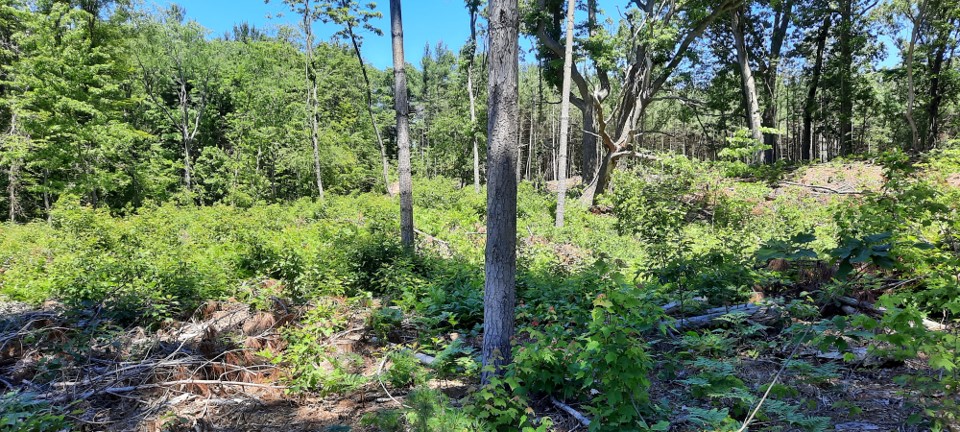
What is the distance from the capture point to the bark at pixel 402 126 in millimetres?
8305

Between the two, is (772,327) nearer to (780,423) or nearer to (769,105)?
(780,423)

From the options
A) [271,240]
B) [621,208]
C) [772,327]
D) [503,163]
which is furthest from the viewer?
[621,208]

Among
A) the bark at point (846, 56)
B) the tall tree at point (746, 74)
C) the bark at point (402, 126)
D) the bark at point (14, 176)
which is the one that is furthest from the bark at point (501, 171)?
the bark at point (846, 56)

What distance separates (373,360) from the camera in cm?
490

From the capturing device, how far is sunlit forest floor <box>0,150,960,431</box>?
2.92 metres

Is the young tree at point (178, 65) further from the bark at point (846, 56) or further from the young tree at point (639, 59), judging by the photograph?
the bark at point (846, 56)

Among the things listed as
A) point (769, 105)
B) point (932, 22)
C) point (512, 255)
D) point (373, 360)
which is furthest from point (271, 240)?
point (932, 22)

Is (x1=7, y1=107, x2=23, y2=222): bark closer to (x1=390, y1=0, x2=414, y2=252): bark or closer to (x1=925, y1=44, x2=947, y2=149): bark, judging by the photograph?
(x1=390, y1=0, x2=414, y2=252): bark

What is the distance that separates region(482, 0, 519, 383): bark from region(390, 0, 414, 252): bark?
15.9 ft

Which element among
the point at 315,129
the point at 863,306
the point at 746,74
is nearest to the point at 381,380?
the point at 863,306

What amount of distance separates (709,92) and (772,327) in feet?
63.1

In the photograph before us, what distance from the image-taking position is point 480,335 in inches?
212

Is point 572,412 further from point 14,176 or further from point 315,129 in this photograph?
point 14,176

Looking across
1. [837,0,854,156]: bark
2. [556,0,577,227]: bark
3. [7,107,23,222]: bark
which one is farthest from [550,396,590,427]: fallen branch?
[837,0,854,156]: bark
